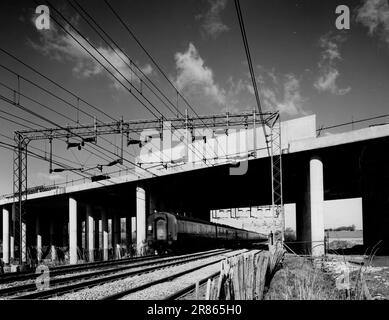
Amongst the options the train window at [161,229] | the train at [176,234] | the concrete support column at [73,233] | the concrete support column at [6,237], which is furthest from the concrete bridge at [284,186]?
the train window at [161,229]

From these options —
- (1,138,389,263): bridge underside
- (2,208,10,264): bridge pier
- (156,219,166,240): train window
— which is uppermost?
(1,138,389,263): bridge underside

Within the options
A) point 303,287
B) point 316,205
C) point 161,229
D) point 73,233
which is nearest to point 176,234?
point 161,229

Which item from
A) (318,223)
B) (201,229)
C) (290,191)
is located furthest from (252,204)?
(318,223)

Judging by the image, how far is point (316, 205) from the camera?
23906 mm

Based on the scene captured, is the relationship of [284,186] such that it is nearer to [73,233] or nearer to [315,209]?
[315,209]

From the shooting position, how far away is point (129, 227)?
59625mm

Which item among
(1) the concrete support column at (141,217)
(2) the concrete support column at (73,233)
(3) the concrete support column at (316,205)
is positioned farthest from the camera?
(2) the concrete support column at (73,233)

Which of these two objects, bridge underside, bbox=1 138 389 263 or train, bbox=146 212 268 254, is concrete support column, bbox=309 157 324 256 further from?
train, bbox=146 212 268 254

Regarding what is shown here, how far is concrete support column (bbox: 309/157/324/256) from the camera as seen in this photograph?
76.8 feet

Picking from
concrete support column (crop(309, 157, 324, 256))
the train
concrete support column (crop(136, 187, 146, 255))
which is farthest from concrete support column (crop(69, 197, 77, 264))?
concrete support column (crop(309, 157, 324, 256))

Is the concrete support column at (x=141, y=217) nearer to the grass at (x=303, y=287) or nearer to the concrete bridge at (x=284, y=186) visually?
the concrete bridge at (x=284, y=186)

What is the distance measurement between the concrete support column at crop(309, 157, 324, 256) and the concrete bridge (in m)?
0.06

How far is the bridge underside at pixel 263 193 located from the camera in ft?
80.6
